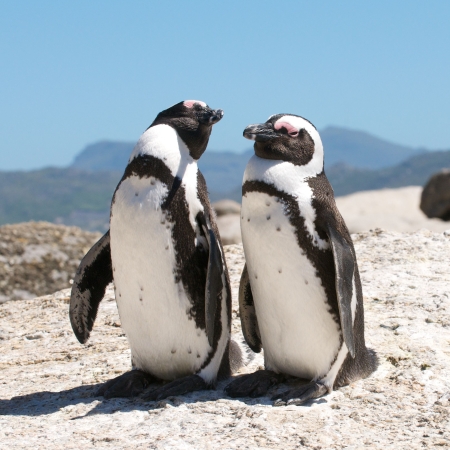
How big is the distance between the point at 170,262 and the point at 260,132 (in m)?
0.88

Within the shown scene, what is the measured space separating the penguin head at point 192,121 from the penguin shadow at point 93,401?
140 cm

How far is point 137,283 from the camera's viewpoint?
420 cm

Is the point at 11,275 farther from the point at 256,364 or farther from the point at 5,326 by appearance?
the point at 256,364

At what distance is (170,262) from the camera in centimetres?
412

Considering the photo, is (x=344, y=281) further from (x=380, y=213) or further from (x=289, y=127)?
(x=380, y=213)

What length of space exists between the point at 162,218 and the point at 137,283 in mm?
413

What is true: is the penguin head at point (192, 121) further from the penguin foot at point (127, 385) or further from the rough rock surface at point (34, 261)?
the rough rock surface at point (34, 261)

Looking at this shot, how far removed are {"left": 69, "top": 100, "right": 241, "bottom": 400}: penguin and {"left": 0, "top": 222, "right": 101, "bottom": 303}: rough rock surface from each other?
4.72 m

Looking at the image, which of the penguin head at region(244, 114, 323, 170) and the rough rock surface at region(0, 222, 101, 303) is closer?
the penguin head at region(244, 114, 323, 170)

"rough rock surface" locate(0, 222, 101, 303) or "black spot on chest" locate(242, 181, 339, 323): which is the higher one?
"black spot on chest" locate(242, 181, 339, 323)

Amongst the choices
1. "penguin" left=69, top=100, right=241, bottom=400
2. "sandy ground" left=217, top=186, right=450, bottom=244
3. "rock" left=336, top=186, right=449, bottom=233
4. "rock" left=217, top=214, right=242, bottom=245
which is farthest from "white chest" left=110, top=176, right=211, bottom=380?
"rock" left=336, top=186, right=449, bottom=233

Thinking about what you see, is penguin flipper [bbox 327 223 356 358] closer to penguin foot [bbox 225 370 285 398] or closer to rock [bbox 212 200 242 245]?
penguin foot [bbox 225 370 285 398]

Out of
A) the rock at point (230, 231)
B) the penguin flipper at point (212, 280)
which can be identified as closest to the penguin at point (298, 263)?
the penguin flipper at point (212, 280)

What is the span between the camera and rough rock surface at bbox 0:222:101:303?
8.84 meters
